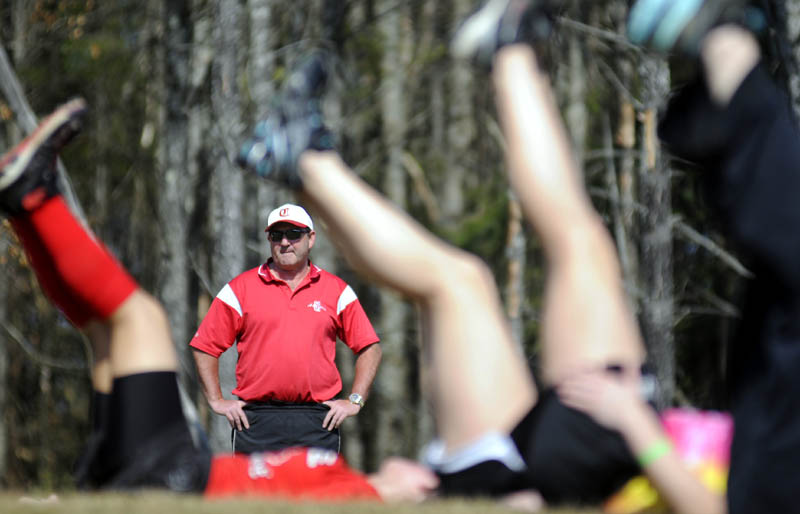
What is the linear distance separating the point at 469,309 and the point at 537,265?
21.8 metres

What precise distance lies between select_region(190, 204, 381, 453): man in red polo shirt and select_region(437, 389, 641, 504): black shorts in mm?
2853

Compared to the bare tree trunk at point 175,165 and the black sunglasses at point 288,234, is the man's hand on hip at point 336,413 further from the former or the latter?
the bare tree trunk at point 175,165

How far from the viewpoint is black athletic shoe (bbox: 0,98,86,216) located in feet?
12.7

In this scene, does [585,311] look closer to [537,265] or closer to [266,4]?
[266,4]

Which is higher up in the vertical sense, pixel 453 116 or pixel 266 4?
pixel 266 4

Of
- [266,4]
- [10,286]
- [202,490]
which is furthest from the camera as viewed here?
[10,286]

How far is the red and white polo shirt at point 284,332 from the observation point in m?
6.31

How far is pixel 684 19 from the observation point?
9.71ft

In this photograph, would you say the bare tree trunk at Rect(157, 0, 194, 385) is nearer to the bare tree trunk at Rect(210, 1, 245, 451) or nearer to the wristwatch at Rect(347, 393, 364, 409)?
the bare tree trunk at Rect(210, 1, 245, 451)

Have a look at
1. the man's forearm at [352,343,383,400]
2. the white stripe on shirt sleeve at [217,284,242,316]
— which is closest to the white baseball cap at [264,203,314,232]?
the white stripe on shirt sleeve at [217,284,242,316]

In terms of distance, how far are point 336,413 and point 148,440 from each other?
93.6 inches

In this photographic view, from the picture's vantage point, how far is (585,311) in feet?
11.2

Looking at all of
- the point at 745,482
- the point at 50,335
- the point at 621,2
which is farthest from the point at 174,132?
the point at 50,335

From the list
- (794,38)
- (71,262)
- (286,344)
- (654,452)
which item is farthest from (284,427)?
(794,38)
